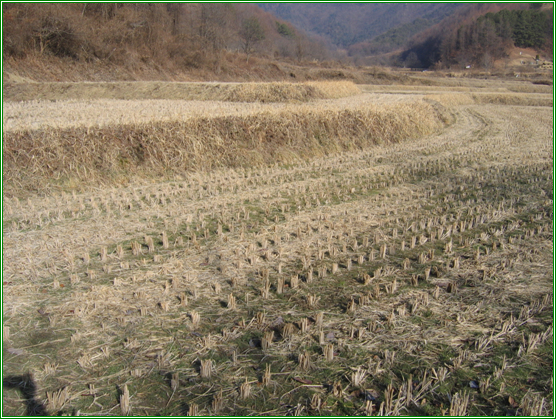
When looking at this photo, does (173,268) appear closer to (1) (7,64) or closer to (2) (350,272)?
(2) (350,272)

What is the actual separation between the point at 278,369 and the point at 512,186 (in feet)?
24.9

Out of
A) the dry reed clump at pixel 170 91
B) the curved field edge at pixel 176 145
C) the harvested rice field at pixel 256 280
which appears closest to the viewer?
the harvested rice field at pixel 256 280

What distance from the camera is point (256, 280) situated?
4.50 meters

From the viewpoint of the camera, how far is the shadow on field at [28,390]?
268 centimetres

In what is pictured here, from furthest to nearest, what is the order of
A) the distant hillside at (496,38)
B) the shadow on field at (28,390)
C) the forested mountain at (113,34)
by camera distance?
1. the distant hillside at (496,38)
2. the forested mountain at (113,34)
3. the shadow on field at (28,390)

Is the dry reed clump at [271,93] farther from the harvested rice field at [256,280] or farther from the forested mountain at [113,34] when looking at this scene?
the forested mountain at [113,34]

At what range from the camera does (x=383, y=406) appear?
2752 mm

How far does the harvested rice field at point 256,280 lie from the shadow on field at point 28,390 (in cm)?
1

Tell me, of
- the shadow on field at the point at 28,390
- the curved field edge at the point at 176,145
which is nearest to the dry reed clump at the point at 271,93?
the curved field edge at the point at 176,145

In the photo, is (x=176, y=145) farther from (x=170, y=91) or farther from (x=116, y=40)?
(x=116, y=40)

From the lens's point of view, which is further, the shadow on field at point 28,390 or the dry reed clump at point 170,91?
the dry reed clump at point 170,91

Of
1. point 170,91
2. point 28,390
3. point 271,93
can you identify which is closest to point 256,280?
point 28,390

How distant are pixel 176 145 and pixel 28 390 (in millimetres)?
7212

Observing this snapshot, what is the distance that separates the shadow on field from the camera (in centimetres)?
268
